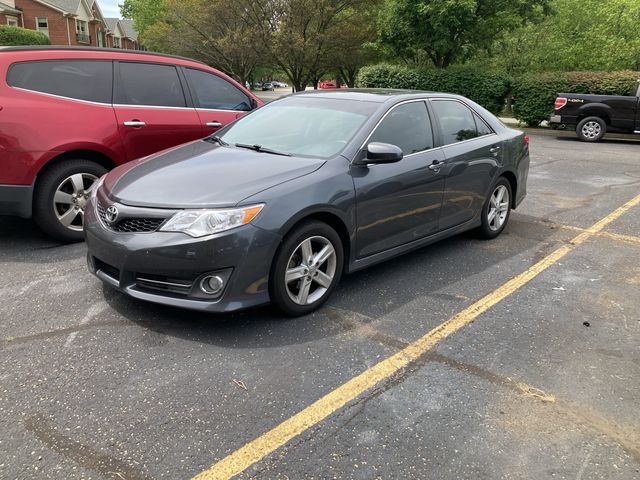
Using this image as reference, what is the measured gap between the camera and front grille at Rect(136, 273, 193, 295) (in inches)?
133

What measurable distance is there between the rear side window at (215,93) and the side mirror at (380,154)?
2935 millimetres

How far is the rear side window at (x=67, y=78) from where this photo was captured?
16.1 ft

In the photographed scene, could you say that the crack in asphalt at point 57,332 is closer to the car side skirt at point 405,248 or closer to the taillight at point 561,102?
the car side skirt at point 405,248

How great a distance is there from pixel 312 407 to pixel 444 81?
19.4m

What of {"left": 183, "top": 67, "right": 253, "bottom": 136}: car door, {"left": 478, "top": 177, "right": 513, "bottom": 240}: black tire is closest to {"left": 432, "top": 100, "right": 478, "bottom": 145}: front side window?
{"left": 478, "top": 177, "right": 513, "bottom": 240}: black tire

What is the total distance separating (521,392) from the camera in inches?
118

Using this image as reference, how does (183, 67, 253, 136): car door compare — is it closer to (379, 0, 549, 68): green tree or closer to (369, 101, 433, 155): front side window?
(369, 101, 433, 155): front side window

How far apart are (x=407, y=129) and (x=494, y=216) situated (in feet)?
5.72

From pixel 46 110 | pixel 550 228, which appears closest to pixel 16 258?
pixel 46 110

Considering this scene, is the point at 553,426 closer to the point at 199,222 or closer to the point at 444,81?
the point at 199,222

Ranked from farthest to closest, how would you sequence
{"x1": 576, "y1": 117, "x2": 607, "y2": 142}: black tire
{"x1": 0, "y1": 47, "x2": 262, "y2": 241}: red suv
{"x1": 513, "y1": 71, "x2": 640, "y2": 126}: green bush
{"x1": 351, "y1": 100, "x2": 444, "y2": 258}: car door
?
{"x1": 513, "y1": 71, "x2": 640, "y2": 126}: green bush, {"x1": 576, "y1": 117, "x2": 607, "y2": 142}: black tire, {"x1": 0, "y1": 47, "x2": 262, "y2": 241}: red suv, {"x1": 351, "y1": 100, "x2": 444, "y2": 258}: car door

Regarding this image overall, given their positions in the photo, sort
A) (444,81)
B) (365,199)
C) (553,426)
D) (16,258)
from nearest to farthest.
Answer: (553,426)
(365,199)
(16,258)
(444,81)

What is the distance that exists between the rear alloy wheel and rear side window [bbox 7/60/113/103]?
157 inches

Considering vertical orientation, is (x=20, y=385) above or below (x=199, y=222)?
below
